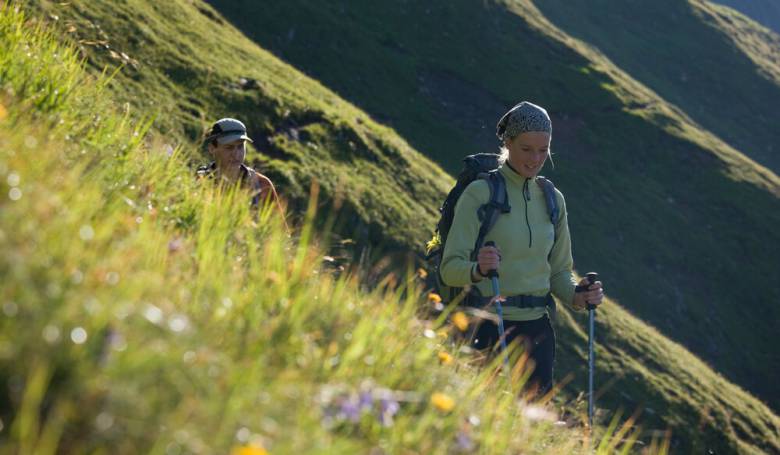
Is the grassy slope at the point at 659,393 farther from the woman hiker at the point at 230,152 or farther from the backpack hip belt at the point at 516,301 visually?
the backpack hip belt at the point at 516,301

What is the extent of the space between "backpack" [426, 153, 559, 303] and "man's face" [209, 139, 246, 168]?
2.24 m

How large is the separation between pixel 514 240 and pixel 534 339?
823 mm

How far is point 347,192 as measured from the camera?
22.8 m

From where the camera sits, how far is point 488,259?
6488 millimetres

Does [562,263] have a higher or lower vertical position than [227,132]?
higher

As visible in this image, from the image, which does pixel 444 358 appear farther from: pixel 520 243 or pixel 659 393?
pixel 659 393

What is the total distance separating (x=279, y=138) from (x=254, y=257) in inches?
800

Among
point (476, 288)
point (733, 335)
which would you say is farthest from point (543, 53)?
point (476, 288)

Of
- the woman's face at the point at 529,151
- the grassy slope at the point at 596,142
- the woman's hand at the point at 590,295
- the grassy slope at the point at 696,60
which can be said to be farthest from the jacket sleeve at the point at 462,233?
the grassy slope at the point at 696,60

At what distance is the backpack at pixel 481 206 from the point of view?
704 cm

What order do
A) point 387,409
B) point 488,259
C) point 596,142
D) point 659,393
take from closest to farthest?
point 387,409
point 488,259
point 659,393
point 596,142

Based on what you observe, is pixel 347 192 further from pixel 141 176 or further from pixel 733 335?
pixel 733 335

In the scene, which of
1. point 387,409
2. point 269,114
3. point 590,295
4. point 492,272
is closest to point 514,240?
point 492,272

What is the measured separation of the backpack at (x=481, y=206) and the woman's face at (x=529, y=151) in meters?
0.20
